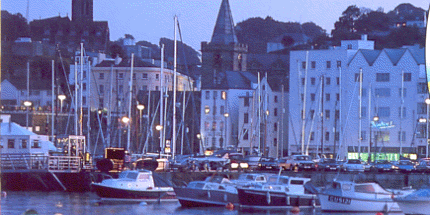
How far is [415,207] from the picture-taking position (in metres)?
31.1

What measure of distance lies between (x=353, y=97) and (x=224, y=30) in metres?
56.5

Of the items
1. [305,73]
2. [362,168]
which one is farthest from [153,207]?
[305,73]

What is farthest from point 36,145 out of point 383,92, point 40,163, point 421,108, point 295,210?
point 421,108

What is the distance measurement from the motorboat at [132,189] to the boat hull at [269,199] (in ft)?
17.8

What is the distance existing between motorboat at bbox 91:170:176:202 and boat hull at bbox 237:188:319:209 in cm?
543

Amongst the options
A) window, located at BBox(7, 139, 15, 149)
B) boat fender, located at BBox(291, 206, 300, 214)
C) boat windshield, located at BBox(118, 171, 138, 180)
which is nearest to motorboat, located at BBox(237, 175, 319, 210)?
boat fender, located at BBox(291, 206, 300, 214)

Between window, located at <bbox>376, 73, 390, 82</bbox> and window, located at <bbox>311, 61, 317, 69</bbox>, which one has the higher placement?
window, located at <bbox>311, 61, 317, 69</bbox>

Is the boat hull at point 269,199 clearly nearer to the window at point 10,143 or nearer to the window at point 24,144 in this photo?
the window at point 24,144

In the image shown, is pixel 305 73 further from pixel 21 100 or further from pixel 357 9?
pixel 357 9

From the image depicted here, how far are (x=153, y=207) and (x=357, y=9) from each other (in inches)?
6547

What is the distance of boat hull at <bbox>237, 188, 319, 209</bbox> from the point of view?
37.2 meters

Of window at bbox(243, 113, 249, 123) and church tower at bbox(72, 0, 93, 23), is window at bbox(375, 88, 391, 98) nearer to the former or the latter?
window at bbox(243, 113, 249, 123)

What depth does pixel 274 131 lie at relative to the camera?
Result: 9775 centimetres

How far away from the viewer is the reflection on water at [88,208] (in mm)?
34969
